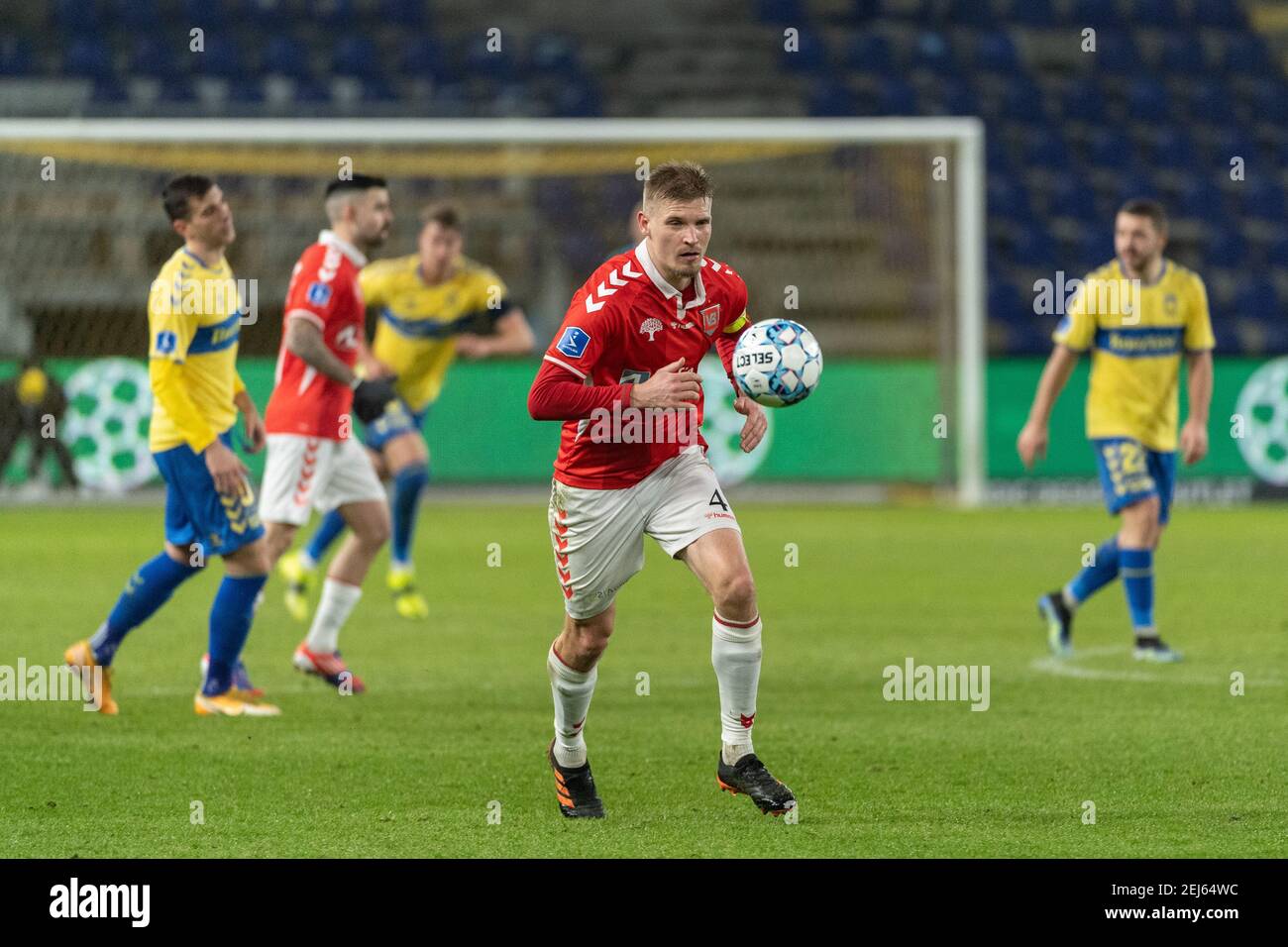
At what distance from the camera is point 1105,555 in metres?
9.68

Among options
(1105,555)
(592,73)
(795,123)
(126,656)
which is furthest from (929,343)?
(126,656)

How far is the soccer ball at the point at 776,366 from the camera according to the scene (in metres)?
5.80

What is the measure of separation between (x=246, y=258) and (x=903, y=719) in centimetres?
1382

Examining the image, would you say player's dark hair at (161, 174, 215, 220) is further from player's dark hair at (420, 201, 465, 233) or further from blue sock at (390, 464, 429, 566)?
player's dark hair at (420, 201, 465, 233)

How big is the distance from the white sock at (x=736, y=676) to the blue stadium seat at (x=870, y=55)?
2028 centimetres

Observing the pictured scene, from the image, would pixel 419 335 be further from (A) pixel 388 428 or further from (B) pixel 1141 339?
(B) pixel 1141 339

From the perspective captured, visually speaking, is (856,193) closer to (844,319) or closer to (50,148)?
(844,319)

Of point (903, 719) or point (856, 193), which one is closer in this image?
point (903, 719)

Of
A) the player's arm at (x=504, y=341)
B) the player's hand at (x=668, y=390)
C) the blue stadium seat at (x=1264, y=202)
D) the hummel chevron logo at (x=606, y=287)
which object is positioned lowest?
the player's hand at (x=668, y=390)

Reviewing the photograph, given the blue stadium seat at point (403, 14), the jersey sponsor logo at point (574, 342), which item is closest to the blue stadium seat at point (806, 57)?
the blue stadium seat at point (403, 14)

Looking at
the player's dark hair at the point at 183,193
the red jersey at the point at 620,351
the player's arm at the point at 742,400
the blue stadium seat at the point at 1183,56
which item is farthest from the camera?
the blue stadium seat at the point at 1183,56

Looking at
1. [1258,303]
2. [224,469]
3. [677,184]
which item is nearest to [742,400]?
[677,184]

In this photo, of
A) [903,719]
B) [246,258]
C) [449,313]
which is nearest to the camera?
[903,719]

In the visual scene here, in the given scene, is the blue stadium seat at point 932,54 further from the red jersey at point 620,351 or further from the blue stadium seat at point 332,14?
the red jersey at point 620,351
